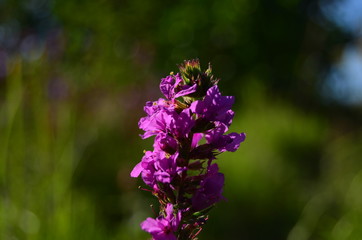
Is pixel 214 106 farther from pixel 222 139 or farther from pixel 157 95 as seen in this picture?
pixel 157 95

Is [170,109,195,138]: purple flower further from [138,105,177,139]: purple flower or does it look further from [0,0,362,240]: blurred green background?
[0,0,362,240]: blurred green background

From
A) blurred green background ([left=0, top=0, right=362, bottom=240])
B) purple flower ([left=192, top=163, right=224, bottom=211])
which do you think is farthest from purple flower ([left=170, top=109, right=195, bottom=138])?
blurred green background ([left=0, top=0, right=362, bottom=240])

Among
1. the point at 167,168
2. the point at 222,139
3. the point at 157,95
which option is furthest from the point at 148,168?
the point at 157,95

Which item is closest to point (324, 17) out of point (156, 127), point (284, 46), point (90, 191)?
point (284, 46)

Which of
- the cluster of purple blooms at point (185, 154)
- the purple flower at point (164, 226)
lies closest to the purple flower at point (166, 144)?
the cluster of purple blooms at point (185, 154)

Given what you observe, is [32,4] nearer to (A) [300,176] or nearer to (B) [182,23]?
(B) [182,23]

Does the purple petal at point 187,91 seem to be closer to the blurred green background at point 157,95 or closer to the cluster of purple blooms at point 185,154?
the cluster of purple blooms at point 185,154
